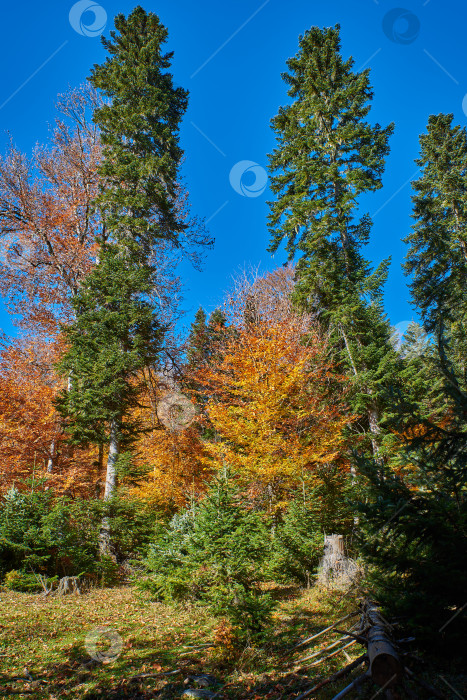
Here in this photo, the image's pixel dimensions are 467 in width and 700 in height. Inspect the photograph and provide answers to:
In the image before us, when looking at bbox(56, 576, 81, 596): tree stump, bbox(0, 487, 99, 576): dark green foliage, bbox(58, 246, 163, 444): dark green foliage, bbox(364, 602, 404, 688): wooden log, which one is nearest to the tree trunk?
bbox(58, 246, 163, 444): dark green foliage

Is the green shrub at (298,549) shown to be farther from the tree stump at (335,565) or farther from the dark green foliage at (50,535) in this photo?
the dark green foliage at (50,535)

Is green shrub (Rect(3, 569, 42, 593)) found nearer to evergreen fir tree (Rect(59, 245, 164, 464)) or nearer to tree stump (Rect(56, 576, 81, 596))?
tree stump (Rect(56, 576, 81, 596))

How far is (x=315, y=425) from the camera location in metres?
13.5

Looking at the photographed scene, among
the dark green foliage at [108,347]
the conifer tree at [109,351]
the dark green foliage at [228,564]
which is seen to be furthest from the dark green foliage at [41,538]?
the dark green foliage at [228,564]

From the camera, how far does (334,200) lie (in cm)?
1623

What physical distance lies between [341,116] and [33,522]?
2013 cm

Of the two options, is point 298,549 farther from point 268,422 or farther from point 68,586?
point 68,586

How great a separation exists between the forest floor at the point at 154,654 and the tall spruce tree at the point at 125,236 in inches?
195

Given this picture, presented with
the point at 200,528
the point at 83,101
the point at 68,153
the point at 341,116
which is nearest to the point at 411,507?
the point at 200,528

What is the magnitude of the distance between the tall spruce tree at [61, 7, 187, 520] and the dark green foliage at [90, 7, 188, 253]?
0.04 m

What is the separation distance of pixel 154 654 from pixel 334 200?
55.0ft

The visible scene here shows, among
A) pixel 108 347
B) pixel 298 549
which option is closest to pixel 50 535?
pixel 108 347

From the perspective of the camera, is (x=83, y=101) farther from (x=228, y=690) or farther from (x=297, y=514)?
(x=228, y=690)

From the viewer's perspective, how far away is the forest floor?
3.59 metres
